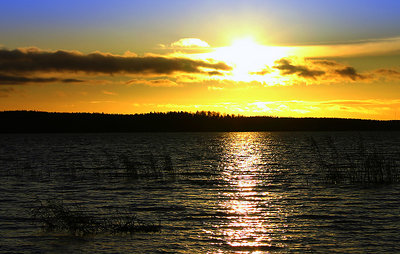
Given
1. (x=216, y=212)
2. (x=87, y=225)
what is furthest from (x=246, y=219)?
(x=87, y=225)

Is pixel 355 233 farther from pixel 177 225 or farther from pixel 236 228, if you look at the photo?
pixel 177 225

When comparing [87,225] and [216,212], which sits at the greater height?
[87,225]

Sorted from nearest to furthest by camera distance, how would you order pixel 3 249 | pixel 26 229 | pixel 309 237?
pixel 3 249 → pixel 309 237 → pixel 26 229

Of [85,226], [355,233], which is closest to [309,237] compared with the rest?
[355,233]

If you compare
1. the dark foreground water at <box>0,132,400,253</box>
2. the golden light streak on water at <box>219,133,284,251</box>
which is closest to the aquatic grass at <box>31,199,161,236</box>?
the dark foreground water at <box>0,132,400,253</box>

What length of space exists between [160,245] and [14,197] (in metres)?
16.4

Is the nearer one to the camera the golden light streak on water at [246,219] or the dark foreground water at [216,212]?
the dark foreground water at [216,212]

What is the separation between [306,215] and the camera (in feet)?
83.7

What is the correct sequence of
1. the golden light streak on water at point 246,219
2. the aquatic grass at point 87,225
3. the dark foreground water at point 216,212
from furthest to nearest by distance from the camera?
the aquatic grass at point 87,225
the golden light streak on water at point 246,219
the dark foreground water at point 216,212

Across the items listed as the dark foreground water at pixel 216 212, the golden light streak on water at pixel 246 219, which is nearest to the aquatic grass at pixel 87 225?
the dark foreground water at pixel 216 212

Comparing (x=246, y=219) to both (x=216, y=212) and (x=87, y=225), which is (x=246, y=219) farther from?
(x=87, y=225)

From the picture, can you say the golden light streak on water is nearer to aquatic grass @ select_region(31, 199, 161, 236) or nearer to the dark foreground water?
the dark foreground water

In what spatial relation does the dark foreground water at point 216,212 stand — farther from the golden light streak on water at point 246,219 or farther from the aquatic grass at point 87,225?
the aquatic grass at point 87,225

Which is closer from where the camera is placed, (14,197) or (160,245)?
(160,245)
